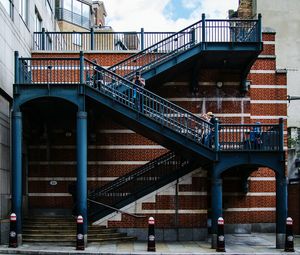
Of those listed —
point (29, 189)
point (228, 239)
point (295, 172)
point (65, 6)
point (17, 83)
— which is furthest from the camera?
point (65, 6)

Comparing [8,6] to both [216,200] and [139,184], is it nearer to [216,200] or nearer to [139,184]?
[139,184]

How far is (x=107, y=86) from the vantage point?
1983 cm

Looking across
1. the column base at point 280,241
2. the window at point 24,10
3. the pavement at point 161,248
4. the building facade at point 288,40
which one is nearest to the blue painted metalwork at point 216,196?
the pavement at point 161,248

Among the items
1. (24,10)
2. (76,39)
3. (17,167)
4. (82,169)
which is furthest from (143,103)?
(24,10)

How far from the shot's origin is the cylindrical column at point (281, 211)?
1966 cm

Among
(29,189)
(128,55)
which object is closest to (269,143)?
(128,55)

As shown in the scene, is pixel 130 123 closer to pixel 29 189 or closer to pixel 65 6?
pixel 29 189

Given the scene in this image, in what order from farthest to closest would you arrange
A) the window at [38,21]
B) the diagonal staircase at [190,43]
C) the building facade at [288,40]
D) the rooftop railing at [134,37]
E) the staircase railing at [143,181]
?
the building facade at [288,40] < the window at [38,21] < the rooftop railing at [134,37] < the diagonal staircase at [190,43] < the staircase railing at [143,181]

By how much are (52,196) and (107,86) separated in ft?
20.0


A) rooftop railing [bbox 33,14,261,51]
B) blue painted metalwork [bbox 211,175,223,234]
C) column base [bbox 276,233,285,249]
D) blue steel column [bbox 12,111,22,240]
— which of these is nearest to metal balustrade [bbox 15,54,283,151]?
blue painted metalwork [bbox 211,175,223,234]

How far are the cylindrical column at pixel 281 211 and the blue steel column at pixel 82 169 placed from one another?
21.1 ft

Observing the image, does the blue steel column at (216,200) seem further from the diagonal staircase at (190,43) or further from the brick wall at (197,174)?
the diagonal staircase at (190,43)

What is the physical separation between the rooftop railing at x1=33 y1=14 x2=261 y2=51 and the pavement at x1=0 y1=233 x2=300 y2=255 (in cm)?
757

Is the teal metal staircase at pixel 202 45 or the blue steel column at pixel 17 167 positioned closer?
the blue steel column at pixel 17 167
